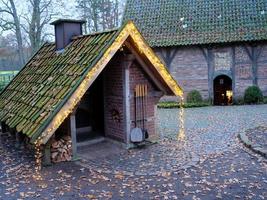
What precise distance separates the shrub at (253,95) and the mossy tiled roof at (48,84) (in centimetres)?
1146

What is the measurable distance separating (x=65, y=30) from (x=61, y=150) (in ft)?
12.8

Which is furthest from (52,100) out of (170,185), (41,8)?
(41,8)

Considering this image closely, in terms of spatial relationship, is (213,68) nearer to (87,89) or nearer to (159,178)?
(87,89)

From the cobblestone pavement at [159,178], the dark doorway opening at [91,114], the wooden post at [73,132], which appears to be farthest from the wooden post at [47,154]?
the dark doorway opening at [91,114]

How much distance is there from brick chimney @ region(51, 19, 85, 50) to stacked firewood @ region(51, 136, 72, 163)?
3.35 meters

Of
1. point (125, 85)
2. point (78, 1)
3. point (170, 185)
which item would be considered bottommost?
point (170, 185)

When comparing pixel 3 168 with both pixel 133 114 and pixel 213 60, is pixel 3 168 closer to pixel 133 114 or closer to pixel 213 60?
pixel 133 114

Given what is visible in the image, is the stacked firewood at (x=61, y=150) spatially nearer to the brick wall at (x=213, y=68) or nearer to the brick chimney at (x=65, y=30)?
the brick chimney at (x=65, y=30)

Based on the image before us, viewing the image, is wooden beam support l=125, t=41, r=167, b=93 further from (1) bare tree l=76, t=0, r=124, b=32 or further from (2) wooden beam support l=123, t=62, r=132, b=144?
(1) bare tree l=76, t=0, r=124, b=32

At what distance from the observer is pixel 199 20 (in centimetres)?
2014

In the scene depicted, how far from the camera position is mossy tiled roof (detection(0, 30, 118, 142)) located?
8.02 meters

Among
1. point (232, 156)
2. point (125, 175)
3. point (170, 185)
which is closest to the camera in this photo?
point (170, 185)

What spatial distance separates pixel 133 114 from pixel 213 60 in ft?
35.8

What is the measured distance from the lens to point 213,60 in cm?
1933
